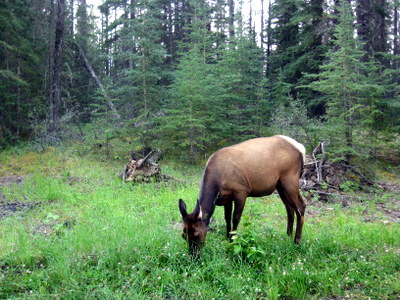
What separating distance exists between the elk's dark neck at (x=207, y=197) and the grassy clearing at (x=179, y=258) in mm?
478

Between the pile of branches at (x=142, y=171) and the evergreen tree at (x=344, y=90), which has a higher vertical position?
the evergreen tree at (x=344, y=90)

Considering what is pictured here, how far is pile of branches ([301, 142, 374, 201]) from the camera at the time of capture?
9334mm

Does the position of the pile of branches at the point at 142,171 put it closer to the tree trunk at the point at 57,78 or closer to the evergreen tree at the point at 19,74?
the evergreen tree at the point at 19,74

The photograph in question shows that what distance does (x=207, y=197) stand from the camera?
16.4 ft

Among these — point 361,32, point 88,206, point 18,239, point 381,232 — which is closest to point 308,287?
point 381,232

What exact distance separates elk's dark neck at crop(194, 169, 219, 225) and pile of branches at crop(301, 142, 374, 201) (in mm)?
4682

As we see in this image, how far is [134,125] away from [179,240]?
942 centimetres

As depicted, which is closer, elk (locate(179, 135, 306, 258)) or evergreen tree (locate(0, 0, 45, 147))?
elk (locate(179, 135, 306, 258))

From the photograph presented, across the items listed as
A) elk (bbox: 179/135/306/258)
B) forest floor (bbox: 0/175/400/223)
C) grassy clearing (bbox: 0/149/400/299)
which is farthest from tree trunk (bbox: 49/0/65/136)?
elk (bbox: 179/135/306/258)

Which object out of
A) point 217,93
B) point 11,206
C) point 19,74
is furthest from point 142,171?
point 19,74

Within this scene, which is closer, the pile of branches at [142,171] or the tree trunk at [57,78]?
the pile of branches at [142,171]

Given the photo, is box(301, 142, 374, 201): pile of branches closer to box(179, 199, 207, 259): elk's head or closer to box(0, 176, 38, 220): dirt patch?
box(179, 199, 207, 259): elk's head

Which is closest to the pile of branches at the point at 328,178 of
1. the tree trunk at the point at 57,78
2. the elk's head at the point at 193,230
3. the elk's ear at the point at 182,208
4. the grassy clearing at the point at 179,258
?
the grassy clearing at the point at 179,258

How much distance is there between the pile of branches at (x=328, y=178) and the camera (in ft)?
30.6
